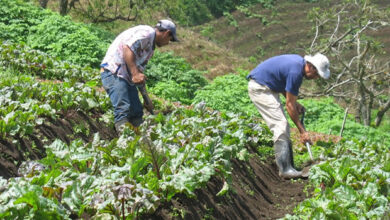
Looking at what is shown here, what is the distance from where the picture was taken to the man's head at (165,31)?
5.57m

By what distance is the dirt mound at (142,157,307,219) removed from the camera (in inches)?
151

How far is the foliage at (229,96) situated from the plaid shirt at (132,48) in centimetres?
582

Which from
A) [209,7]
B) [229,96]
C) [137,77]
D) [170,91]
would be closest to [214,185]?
[137,77]

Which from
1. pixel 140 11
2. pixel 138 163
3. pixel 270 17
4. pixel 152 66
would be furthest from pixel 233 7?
pixel 138 163

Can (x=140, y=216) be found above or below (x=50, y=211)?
below

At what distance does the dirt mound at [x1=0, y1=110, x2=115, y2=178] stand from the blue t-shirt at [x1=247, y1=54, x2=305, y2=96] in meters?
2.37

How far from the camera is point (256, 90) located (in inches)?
257

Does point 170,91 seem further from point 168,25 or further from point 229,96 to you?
point 168,25

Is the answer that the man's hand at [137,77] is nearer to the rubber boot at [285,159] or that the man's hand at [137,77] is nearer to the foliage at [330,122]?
the rubber boot at [285,159]

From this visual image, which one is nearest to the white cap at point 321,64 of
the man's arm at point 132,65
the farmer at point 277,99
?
the farmer at point 277,99

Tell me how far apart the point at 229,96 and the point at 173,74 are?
341 centimetres

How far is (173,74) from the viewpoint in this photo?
15883 millimetres

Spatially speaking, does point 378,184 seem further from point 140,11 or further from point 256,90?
point 140,11

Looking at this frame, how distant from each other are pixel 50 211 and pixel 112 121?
4.18m
